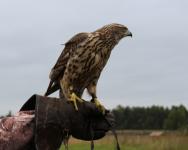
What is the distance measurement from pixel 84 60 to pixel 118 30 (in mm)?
748

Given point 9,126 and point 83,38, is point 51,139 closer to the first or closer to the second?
point 9,126

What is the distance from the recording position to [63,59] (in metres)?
7.08

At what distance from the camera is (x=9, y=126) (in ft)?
12.8

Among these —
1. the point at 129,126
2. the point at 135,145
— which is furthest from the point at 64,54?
the point at 129,126

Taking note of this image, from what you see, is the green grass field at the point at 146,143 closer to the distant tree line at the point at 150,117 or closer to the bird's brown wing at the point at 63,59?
the bird's brown wing at the point at 63,59

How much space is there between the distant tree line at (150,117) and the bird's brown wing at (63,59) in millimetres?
66923

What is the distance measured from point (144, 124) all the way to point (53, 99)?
84.5 m

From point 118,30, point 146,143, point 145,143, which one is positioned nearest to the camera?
point 118,30

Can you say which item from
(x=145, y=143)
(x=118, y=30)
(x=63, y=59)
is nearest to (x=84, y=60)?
(x=63, y=59)

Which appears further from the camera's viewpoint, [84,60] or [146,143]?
[146,143]

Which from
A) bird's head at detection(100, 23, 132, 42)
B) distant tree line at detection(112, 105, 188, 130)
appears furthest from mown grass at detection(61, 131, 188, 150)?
distant tree line at detection(112, 105, 188, 130)

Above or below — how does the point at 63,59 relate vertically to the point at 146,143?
above

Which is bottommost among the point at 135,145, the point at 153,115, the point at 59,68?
the point at 153,115

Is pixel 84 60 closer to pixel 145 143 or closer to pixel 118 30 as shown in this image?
pixel 118 30
